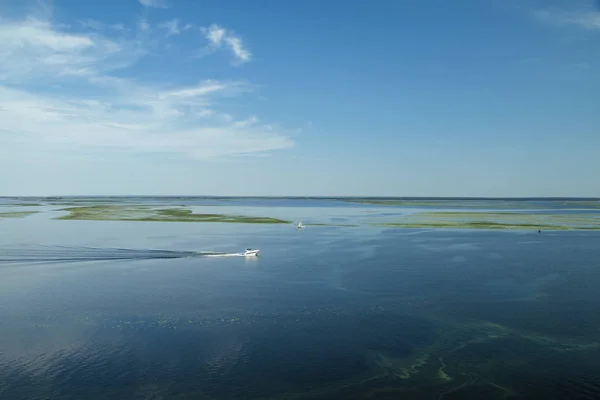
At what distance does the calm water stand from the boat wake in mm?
522

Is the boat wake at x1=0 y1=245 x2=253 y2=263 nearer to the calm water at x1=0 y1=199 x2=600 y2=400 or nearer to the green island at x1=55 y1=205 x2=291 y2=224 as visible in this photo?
the calm water at x1=0 y1=199 x2=600 y2=400

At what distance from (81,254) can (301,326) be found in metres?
28.4

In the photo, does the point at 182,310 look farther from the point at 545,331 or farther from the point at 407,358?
the point at 545,331

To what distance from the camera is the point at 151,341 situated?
64.8ft

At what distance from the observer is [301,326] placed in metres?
21.9

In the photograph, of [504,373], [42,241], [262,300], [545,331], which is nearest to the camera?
[504,373]

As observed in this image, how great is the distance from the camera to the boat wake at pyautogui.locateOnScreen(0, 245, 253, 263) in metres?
39.5

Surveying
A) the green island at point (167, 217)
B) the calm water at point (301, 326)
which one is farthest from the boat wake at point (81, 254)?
the green island at point (167, 217)

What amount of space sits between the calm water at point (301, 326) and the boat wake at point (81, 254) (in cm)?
52

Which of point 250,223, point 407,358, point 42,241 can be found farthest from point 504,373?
point 250,223

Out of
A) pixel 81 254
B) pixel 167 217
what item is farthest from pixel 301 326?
pixel 167 217

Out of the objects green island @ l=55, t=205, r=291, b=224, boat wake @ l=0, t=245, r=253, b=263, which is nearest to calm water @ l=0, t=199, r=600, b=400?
boat wake @ l=0, t=245, r=253, b=263

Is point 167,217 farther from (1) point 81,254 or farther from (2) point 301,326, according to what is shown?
(2) point 301,326

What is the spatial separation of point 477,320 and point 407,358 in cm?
680
